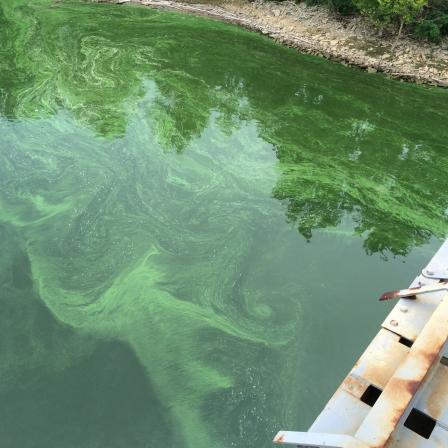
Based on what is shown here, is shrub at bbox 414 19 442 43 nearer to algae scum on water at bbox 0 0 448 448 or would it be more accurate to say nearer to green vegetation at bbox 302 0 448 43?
green vegetation at bbox 302 0 448 43

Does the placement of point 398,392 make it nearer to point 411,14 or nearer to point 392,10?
point 392,10

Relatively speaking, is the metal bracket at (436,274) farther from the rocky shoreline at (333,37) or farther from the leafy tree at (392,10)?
the leafy tree at (392,10)

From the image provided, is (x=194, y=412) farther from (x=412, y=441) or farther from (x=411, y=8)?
(x=411, y=8)

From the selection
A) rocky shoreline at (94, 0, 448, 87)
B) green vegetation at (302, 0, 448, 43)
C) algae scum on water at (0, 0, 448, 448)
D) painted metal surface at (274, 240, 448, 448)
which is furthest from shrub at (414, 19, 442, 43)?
painted metal surface at (274, 240, 448, 448)

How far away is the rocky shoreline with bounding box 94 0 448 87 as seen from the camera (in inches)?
377

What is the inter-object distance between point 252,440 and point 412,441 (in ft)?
4.52

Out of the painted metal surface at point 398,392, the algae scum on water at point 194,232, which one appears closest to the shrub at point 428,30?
the algae scum on water at point 194,232

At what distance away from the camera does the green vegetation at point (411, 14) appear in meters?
9.32

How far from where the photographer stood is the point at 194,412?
3.93 metres

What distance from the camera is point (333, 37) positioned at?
1047cm

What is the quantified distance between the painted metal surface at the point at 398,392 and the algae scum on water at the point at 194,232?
902 mm

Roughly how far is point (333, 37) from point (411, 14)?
5.57 ft

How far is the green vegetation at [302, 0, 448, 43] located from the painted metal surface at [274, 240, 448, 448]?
25.0 ft

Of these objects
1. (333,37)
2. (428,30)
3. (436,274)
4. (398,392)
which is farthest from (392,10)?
(398,392)
